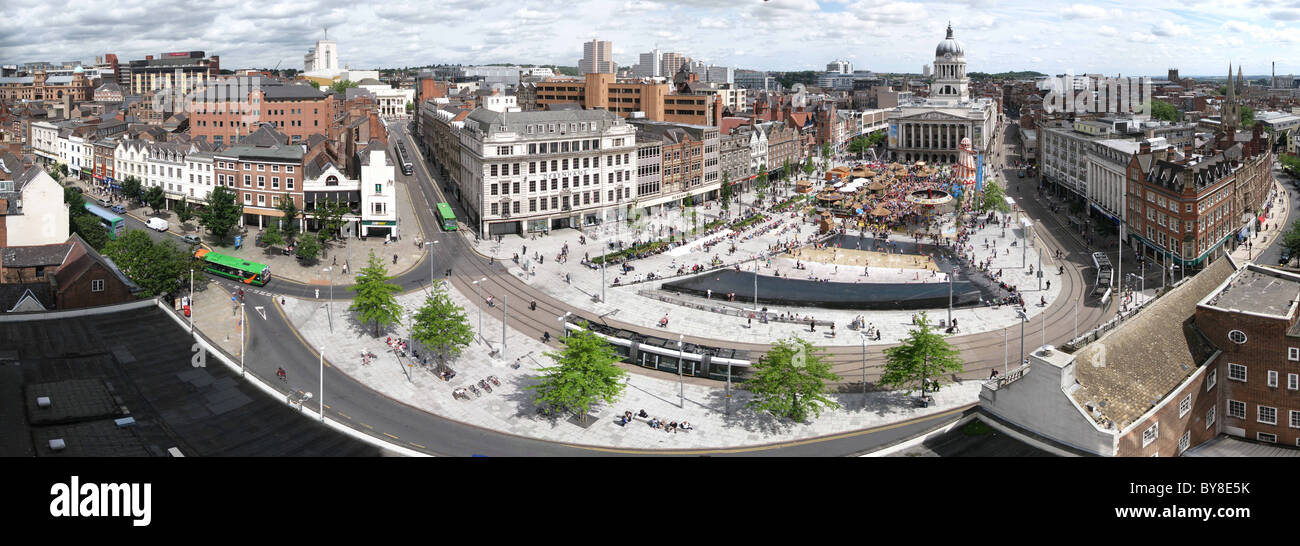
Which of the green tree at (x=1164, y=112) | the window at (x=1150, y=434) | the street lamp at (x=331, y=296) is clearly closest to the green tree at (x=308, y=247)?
the street lamp at (x=331, y=296)

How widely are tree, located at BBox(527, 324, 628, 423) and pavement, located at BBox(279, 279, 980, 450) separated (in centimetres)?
125

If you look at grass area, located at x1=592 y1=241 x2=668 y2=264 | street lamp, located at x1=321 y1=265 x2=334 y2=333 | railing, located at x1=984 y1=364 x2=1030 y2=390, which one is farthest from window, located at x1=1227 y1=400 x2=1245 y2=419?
street lamp, located at x1=321 y1=265 x2=334 y2=333

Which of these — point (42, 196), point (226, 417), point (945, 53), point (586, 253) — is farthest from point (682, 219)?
point (945, 53)

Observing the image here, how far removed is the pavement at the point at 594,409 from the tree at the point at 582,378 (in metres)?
1.25

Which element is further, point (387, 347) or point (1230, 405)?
point (387, 347)

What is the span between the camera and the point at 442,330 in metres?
48.9

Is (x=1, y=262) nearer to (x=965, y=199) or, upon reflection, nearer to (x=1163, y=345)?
(x=1163, y=345)

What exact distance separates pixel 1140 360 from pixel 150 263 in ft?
184

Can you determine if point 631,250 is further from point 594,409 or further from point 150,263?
point 150,263

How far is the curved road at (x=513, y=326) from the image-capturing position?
128 ft

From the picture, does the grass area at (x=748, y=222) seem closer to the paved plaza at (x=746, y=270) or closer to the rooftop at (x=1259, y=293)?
the paved plaza at (x=746, y=270)

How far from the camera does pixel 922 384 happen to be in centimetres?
4469

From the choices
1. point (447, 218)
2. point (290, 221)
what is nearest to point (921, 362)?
point (290, 221)

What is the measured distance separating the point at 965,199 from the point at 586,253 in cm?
5217
